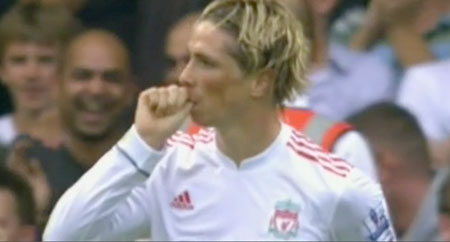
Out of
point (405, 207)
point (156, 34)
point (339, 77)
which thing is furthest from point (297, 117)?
point (156, 34)

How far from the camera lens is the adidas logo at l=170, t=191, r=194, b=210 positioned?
5.17m

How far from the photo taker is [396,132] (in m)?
6.70

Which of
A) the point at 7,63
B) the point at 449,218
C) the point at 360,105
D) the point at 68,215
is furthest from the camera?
the point at 7,63

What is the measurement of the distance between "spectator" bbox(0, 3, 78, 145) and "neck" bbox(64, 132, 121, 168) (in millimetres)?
219

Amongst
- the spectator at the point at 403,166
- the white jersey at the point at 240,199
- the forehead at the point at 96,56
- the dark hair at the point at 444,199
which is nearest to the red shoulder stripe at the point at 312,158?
the white jersey at the point at 240,199

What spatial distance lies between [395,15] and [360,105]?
1.44 ft

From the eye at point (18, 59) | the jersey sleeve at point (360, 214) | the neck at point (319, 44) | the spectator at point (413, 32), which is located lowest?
the jersey sleeve at point (360, 214)

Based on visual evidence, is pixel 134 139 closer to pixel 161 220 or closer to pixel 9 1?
pixel 161 220

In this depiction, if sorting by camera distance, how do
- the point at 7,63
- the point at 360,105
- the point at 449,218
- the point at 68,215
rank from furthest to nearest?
the point at 7,63 < the point at 360,105 < the point at 449,218 < the point at 68,215

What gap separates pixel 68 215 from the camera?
16.5ft

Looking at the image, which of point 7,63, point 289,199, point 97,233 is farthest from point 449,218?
point 7,63

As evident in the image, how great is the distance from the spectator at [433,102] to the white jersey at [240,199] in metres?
1.76

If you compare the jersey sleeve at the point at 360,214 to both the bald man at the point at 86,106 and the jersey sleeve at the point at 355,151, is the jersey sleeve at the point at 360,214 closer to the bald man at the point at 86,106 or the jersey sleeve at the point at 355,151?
the jersey sleeve at the point at 355,151

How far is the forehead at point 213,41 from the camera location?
5.05m
